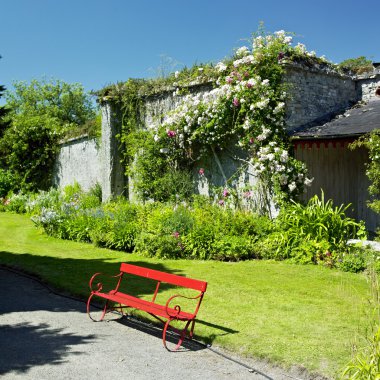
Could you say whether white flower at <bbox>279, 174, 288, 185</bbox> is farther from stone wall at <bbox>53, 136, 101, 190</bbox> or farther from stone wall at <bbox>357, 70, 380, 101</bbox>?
stone wall at <bbox>53, 136, 101, 190</bbox>

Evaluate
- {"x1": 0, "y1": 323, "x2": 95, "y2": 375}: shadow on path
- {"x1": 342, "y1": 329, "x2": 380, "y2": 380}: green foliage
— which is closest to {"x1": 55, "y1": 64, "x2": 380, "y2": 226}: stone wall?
{"x1": 0, "y1": 323, "x2": 95, "y2": 375}: shadow on path

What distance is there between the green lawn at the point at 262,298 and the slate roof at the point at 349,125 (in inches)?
107

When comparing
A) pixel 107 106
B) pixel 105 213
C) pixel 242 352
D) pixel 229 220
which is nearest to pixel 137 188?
pixel 105 213

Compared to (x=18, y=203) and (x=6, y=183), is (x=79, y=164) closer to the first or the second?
(x=18, y=203)

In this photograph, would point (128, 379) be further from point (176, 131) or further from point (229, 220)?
point (176, 131)

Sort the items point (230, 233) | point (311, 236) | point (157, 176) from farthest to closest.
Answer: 1. point (157, 176)
2. point (230, 233)
3. point (311, 236)

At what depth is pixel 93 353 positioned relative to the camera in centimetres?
496

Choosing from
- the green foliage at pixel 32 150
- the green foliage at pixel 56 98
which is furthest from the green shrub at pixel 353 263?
the green foliage at pixel 56 98

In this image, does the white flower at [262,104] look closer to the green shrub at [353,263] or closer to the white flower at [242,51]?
the white flower at [242,51]

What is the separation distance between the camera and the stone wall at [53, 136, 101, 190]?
17406mm

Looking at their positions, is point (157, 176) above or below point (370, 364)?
above

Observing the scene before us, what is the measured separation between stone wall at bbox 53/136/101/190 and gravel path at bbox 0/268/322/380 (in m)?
11.1

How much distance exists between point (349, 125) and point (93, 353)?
747 centimetres

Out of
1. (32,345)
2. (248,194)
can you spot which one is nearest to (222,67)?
(248,194)
